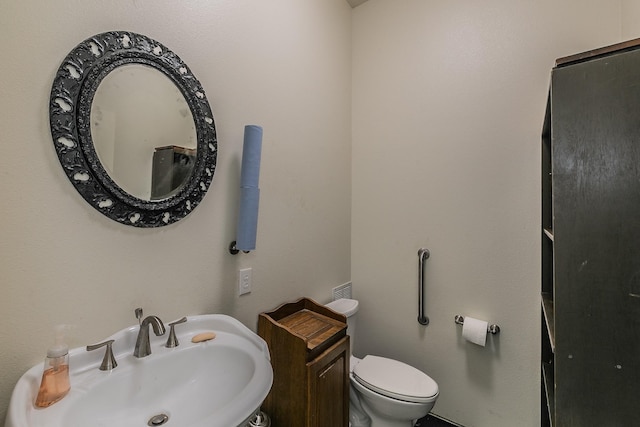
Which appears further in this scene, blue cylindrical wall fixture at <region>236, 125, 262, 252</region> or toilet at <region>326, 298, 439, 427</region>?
toilet at <region>326, 298, 439, 427</region>

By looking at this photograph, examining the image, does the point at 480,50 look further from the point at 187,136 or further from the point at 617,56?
the point at 187,136

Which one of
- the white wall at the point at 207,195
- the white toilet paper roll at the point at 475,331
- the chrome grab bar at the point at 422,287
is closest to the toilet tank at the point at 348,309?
the white wall at the point at 207,195

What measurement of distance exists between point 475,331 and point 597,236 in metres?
1.00

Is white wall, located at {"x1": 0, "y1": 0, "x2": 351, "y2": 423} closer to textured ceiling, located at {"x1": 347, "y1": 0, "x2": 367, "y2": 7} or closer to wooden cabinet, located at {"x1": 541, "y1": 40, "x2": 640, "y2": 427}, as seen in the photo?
textured ceiling, located at {"x1": 347, "y1": 0, "x2": 367, "y2": 7}

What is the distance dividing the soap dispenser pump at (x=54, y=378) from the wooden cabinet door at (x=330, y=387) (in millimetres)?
788

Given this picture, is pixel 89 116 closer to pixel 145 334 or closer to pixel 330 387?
pixel 145 334

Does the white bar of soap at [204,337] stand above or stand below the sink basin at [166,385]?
above

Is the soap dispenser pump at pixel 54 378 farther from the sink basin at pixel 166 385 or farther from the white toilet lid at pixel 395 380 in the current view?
the white toilet lid at pixel 395 380

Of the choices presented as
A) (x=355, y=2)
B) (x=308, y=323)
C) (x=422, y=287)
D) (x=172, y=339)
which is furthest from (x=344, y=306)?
(x=355, y=2)

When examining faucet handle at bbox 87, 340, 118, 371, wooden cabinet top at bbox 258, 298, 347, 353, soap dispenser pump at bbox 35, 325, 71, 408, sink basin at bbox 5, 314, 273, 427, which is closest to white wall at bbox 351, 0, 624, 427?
wooden cabinet top at bbox 258, 298, 347, 353

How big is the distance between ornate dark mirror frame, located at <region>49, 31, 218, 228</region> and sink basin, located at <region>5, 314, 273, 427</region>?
41 centimetres

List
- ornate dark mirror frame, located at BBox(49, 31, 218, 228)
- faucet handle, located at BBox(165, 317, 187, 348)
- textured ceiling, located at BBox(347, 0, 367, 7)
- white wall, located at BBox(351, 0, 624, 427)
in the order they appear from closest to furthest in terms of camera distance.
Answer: ornate dark mirror frame, located at BBox(49, 31, 218, 228), faucet handle, located at BBox(165, 317, 187, 348), white wall, located at BBox(351, 0, 624, 427), textured ceiling, located at BBox(347, 0, 367, 7)

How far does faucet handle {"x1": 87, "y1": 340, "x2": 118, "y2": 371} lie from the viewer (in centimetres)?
84

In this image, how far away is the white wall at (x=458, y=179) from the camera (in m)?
1.52
